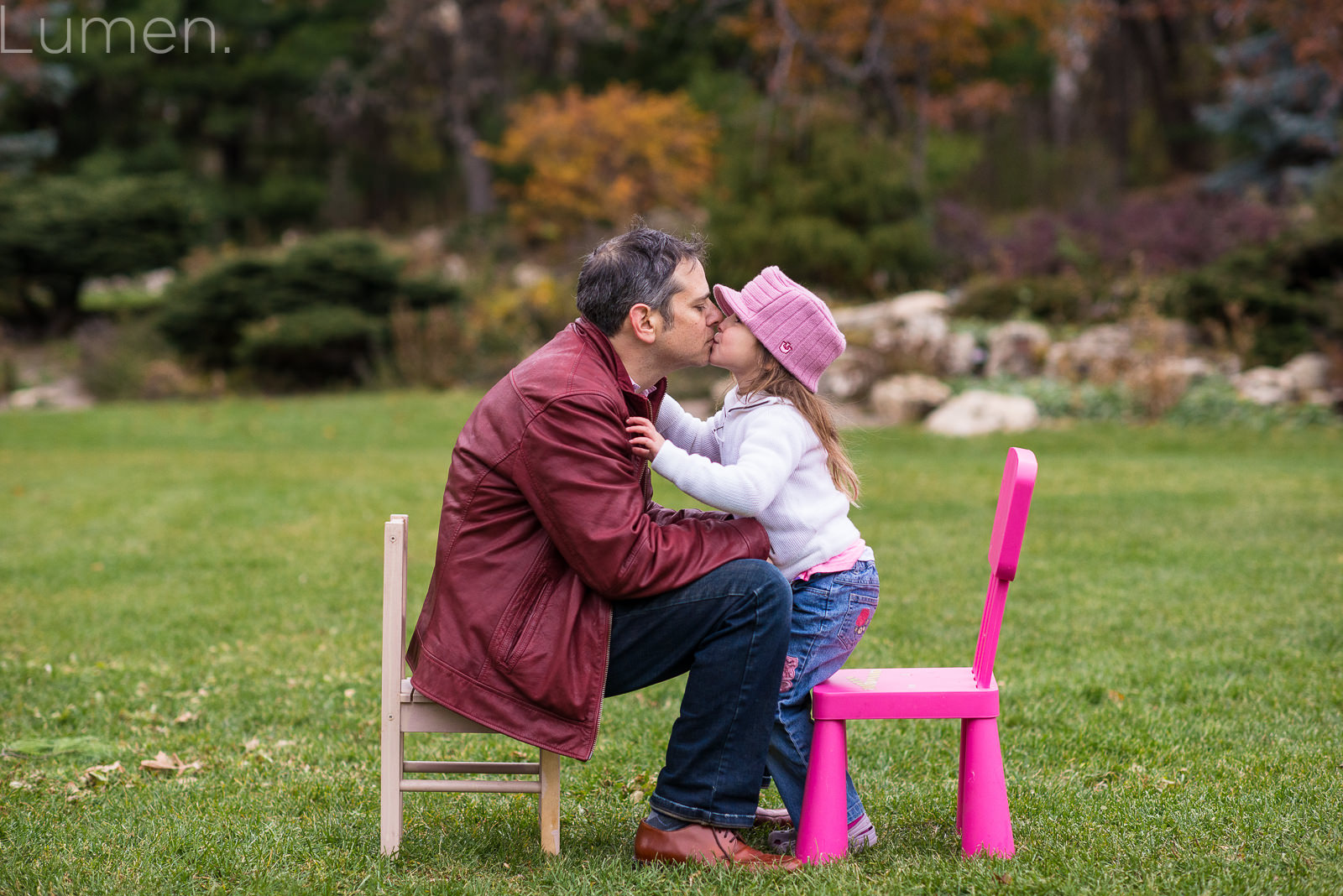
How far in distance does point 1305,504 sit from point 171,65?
25520mm

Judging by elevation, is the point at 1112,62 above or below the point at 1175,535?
above

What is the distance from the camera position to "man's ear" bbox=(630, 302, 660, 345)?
9.93 feet

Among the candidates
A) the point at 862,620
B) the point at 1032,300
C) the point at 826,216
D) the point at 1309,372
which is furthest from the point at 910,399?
the point at 862,620

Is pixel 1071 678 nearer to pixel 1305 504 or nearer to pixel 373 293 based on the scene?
pixel 1305 504

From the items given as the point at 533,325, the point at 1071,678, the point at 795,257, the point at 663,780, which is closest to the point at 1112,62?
the point at 795,257

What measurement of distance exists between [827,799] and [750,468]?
0.84 metres

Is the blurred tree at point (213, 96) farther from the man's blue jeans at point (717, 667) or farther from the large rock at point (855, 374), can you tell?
the man's blue jeans at point (717, 667)

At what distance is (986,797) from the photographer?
306cm

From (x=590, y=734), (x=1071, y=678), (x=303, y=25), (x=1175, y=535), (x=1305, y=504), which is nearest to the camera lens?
(x=590, y=734)

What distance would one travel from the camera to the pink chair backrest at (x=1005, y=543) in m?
2.95

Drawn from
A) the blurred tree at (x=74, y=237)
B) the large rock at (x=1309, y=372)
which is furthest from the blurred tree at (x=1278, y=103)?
the blurred tree at (x=74, y=237)

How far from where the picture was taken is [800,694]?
3113mm

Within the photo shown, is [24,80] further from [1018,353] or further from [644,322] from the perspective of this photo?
[644,322]

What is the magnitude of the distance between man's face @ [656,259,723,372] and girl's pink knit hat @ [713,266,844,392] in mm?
Answer: 65
